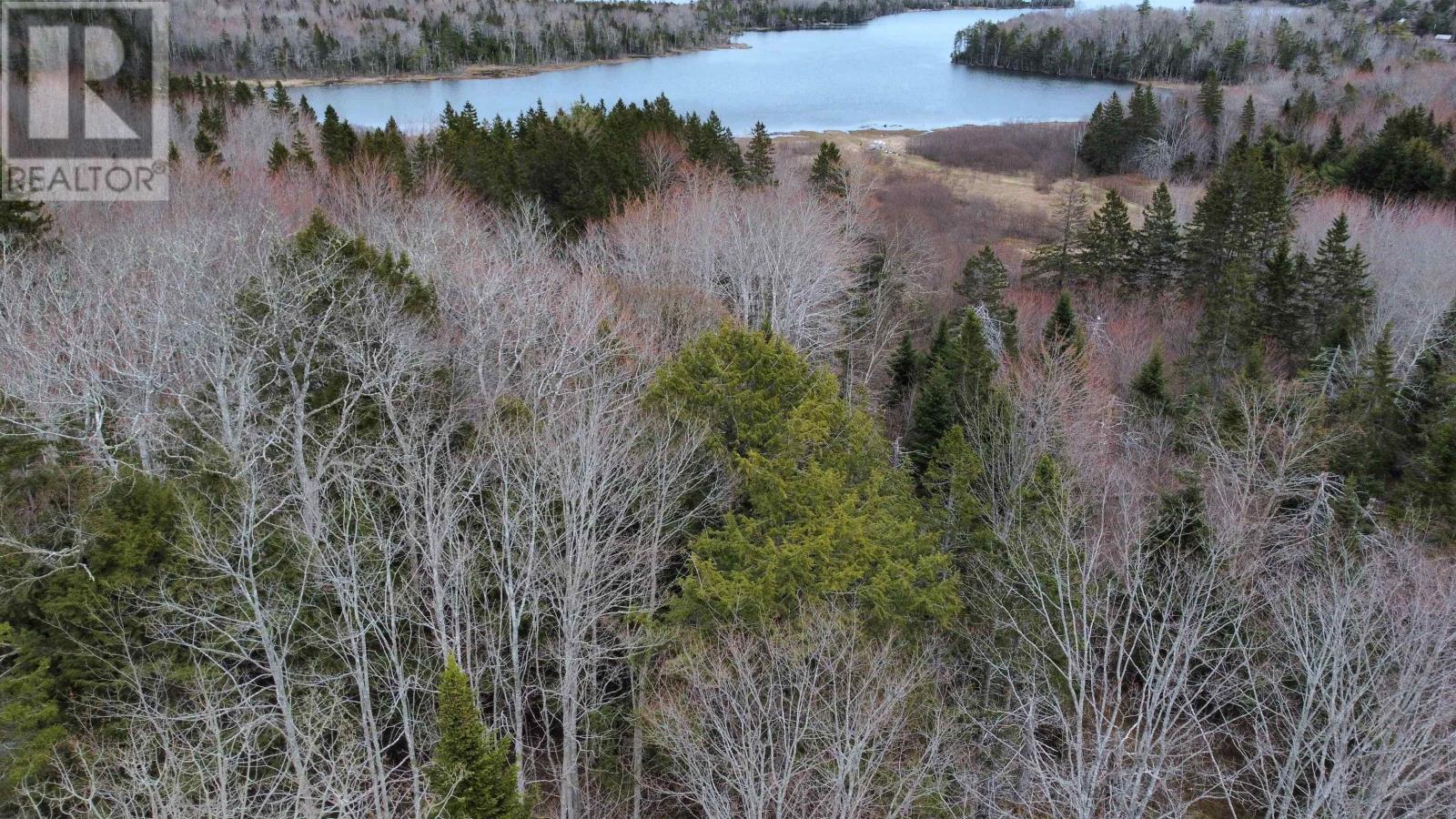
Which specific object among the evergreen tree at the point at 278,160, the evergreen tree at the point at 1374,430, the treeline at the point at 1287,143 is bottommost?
the evergreen tree at the point at 1374,430

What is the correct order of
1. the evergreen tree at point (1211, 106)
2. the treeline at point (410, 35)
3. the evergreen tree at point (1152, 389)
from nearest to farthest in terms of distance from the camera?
the evergreen tree at point (1152, 389) → the evergreen tree at point (1211, 106) → the treeline at point (410, 35)

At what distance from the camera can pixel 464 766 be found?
11367 mm

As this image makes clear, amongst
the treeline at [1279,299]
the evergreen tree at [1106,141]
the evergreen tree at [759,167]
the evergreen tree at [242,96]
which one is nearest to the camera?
the treeline at [1279,299]

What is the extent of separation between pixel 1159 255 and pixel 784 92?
59190mm

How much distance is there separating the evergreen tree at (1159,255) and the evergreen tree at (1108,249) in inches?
17.6

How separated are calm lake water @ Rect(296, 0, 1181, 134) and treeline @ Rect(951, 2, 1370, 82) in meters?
3.96

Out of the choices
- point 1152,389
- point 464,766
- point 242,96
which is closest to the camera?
point 464,766

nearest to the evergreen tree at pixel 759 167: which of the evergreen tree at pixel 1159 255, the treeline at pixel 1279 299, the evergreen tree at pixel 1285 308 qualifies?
the treeline at pixel 1279 299

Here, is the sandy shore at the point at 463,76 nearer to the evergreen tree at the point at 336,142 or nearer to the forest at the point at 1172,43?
the forest at the point at 1172,43

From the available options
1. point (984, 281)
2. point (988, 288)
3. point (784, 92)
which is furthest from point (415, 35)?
point (988, 288)

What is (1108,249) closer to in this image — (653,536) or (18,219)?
(653,536)

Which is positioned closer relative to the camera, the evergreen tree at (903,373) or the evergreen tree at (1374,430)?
the evergreen tree at (1374,430)

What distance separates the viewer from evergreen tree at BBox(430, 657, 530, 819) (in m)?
11.1

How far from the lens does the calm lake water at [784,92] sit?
82562mm
